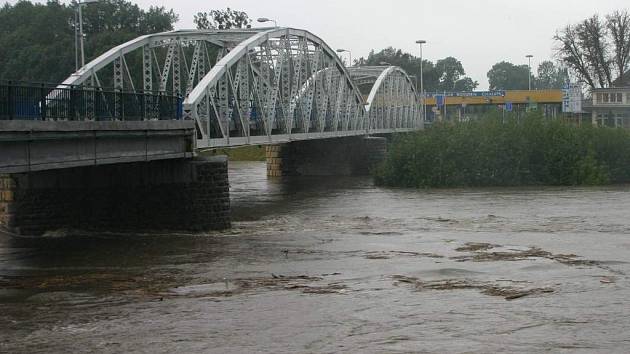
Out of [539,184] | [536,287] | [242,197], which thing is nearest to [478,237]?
[536,287]

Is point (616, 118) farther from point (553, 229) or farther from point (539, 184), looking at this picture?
point (553, 229)

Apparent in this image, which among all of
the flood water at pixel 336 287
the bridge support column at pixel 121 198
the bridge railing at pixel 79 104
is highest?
the bridge railing at pixel 79 104

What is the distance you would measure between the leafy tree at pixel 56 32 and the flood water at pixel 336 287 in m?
44.3

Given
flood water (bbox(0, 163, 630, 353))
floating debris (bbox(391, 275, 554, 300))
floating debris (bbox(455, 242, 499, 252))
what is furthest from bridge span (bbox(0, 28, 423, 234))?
floating debris (bbox(391, 275, 554, 300))

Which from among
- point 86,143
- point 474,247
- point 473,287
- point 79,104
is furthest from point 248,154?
point 473,287

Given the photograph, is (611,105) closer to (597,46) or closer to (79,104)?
(597,46)

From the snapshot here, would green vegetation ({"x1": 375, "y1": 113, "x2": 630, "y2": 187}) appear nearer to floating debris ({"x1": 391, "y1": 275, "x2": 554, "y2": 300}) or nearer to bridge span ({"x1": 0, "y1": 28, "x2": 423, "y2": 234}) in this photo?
bridge span ({"x1": 0, "y1": 28, "x2": 423, "y2": 234})

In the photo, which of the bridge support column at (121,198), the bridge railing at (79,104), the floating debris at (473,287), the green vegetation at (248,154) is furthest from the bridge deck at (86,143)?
the green vegetation at (248,154)

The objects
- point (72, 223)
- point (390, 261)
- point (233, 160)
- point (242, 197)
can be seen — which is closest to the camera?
point (390, 261)

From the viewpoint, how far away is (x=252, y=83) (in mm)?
43156

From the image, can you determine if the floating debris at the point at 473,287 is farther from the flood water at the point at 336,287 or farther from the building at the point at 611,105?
the building at the point at 611,105

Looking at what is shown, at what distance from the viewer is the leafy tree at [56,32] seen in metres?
81.2

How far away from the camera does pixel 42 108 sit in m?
24.5

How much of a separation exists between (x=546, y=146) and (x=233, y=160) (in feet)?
171
